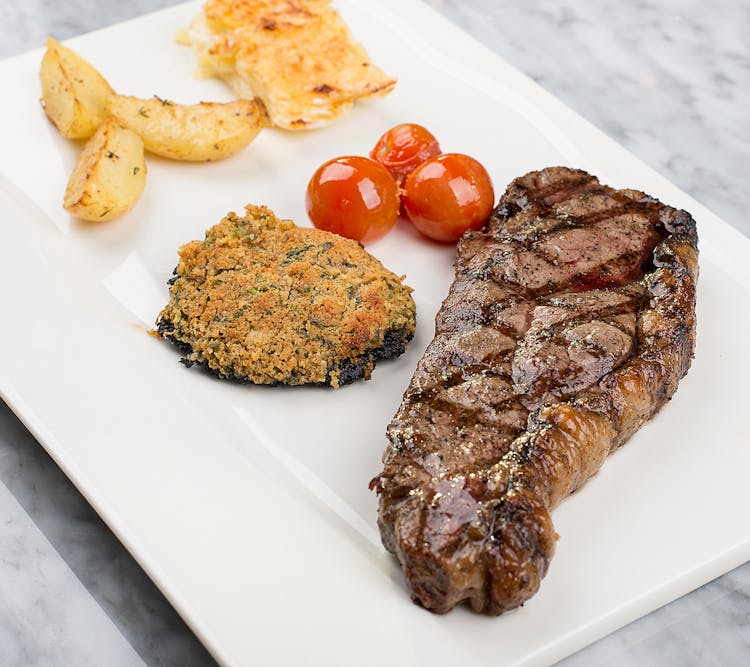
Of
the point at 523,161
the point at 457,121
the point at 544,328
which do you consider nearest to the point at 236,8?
the point at 457,121

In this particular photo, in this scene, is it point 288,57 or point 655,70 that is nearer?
point 288,57

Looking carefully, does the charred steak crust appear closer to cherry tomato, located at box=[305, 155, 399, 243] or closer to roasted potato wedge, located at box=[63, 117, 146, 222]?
cherry tomato, located at box=[305, 155, 399, 243]

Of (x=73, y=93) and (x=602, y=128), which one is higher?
(x=73, y=93)

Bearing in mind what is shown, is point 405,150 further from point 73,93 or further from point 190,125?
point 73,93

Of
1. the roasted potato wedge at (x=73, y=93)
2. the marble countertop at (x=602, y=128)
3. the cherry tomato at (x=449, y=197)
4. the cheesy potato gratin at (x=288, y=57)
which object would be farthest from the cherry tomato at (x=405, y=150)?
the marble countertop at (x=602, y=128)

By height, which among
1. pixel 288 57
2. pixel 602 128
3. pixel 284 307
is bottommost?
pixel 602 128

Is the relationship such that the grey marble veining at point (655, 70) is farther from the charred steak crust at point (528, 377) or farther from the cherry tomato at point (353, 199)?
the cherry tomato at point (353, 199)

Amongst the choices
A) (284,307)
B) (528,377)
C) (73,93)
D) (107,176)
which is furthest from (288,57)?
(528,377)

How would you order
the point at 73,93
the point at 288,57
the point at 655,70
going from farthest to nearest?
1. the point at 655,70
2. the point at 288,57
3. the point at 73,93
